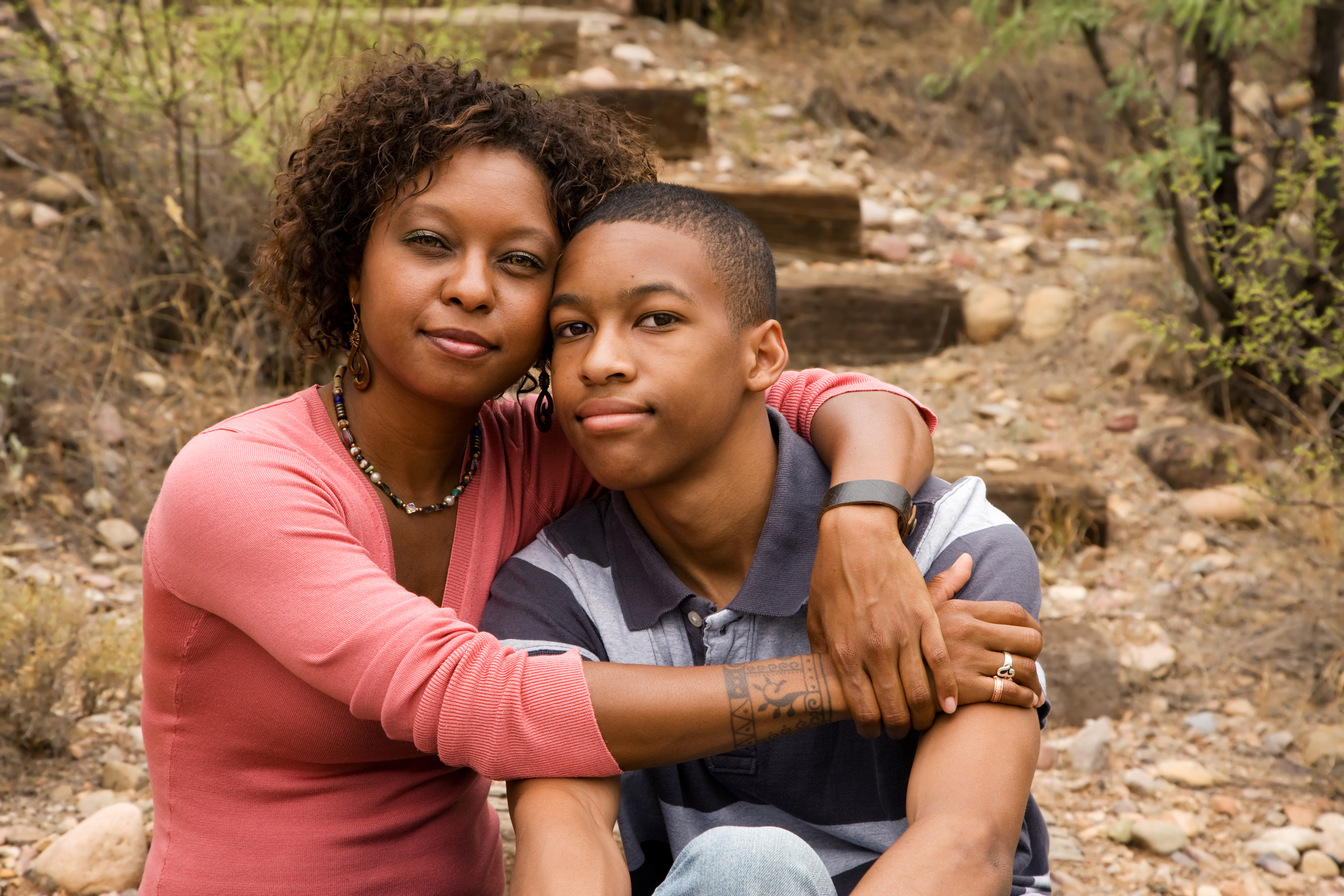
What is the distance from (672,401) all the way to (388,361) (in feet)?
1.68

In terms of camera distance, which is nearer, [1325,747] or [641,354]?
[641,354]

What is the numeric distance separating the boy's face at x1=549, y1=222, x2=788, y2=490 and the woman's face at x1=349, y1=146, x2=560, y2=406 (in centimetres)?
8

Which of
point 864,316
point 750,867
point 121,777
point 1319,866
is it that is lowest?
point 121,777

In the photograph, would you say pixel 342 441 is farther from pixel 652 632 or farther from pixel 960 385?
pixel 960 385

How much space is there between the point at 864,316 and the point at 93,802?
11.9 feet

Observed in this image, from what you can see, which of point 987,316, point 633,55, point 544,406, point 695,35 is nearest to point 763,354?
point 544,406

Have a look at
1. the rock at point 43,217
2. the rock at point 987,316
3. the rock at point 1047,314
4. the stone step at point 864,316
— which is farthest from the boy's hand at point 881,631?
the rock at point 43,217

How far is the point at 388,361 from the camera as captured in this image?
2.02 metres

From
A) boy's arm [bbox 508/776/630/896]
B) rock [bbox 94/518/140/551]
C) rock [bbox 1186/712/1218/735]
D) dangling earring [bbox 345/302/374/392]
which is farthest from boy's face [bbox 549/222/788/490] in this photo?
rock [bbox 94/518/140/551]

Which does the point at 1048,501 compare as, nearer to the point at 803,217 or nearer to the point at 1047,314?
the point at 1047,314

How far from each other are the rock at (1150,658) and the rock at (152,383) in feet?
12.1

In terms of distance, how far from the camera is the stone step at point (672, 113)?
5.86 m

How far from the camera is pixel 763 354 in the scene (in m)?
2.17

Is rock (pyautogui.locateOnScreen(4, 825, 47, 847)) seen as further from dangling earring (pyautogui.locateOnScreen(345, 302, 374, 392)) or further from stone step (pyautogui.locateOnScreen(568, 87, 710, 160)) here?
stone step (pyautogui.locateOnScreen(568, 87, 710, 160))
